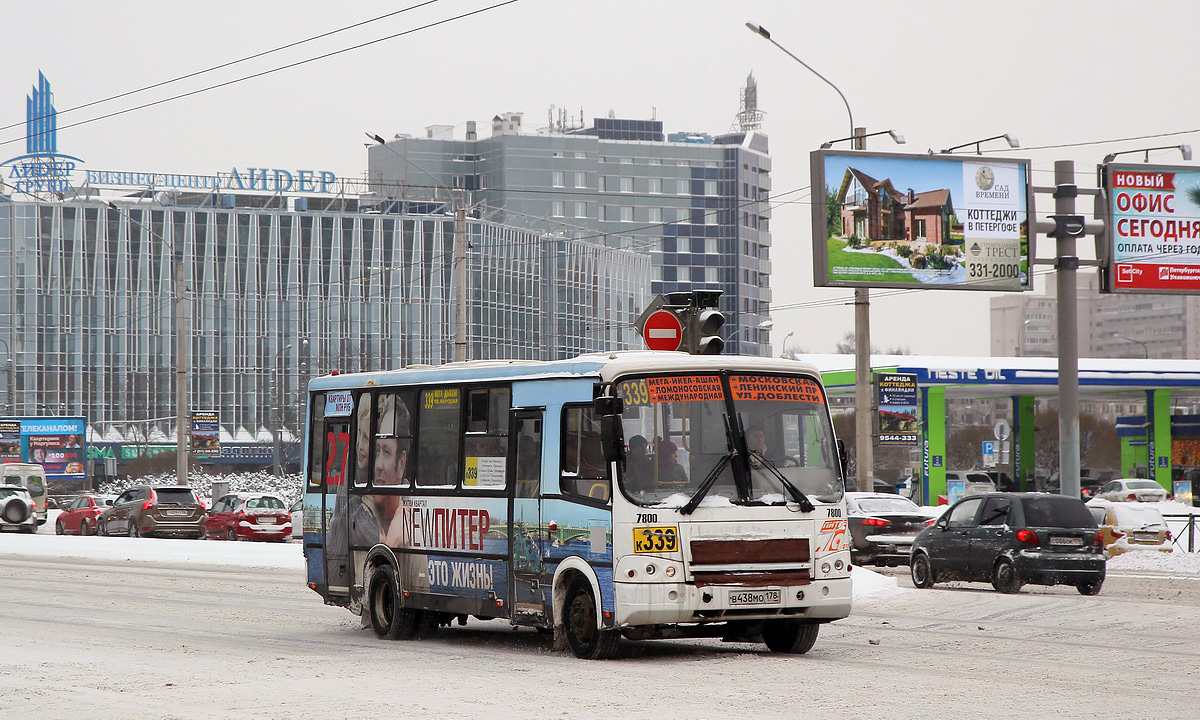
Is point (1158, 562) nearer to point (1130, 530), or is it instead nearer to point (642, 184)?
point (1130, 530)

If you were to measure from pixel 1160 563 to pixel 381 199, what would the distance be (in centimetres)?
8821

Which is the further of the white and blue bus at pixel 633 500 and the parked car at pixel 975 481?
the parked car at pixel 975 481

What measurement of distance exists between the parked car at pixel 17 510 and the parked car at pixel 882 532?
30428 millimetres

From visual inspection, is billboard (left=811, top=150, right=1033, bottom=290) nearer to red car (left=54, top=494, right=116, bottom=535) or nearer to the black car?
the black car

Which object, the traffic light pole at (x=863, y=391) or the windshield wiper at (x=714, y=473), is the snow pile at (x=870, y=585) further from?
the traffic light pole at (x=863, y=391)

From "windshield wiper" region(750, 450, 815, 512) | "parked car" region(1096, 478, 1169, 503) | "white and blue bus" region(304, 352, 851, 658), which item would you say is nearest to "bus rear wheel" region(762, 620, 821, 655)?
"white and blue bus" region(304, 352, 851, 658)

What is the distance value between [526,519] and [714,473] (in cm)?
193

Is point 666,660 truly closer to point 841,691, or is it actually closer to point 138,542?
point 841,691

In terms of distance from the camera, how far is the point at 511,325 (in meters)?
116

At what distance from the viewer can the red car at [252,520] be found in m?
41.3

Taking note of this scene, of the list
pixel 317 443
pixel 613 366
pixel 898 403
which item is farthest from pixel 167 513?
pixel 613 366

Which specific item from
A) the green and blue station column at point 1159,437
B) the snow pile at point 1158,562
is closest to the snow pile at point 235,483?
the green and blue station column at point 1159,437

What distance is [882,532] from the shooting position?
28.0m

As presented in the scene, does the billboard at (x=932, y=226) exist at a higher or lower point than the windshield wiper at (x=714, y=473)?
higher
